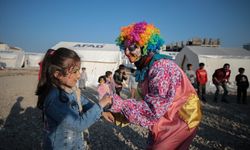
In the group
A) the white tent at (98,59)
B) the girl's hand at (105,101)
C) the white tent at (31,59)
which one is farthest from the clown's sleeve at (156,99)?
the white tent at (31,59)

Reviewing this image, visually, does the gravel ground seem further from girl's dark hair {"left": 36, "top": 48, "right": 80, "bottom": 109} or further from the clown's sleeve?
the clown's sleeve

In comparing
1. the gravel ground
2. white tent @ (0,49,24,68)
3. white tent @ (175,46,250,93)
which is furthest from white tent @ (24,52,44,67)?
the gravel ground

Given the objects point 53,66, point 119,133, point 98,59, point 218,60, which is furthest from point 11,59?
point 53,66

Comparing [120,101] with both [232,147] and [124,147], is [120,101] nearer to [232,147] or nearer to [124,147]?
[124,147]

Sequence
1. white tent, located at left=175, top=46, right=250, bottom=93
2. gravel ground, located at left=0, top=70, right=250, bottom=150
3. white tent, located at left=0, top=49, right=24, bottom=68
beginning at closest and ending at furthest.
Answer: gravel ground, located at left=0, top=70, right=250, bottom=150 → white tent, located at left=175, top=46, right=250, bottom=93 → white tent, located at left=0, top=49, right=24, bottom=68

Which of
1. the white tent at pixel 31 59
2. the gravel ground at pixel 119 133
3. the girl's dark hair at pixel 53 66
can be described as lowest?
the gravel ground at pixel 119 133

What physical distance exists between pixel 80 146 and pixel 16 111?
5744mm

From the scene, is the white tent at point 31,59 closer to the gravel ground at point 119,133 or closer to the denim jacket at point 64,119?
the gravel ground at point 119,133

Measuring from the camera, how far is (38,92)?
6.89 feet

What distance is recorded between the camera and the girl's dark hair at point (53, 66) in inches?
79.0

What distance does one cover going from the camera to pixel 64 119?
1.85 metres

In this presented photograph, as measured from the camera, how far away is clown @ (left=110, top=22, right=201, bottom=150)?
6.18 ft

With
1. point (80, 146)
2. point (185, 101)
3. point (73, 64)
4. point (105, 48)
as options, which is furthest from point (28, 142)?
point (105, 48)

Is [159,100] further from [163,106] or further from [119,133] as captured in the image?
[119,133]
